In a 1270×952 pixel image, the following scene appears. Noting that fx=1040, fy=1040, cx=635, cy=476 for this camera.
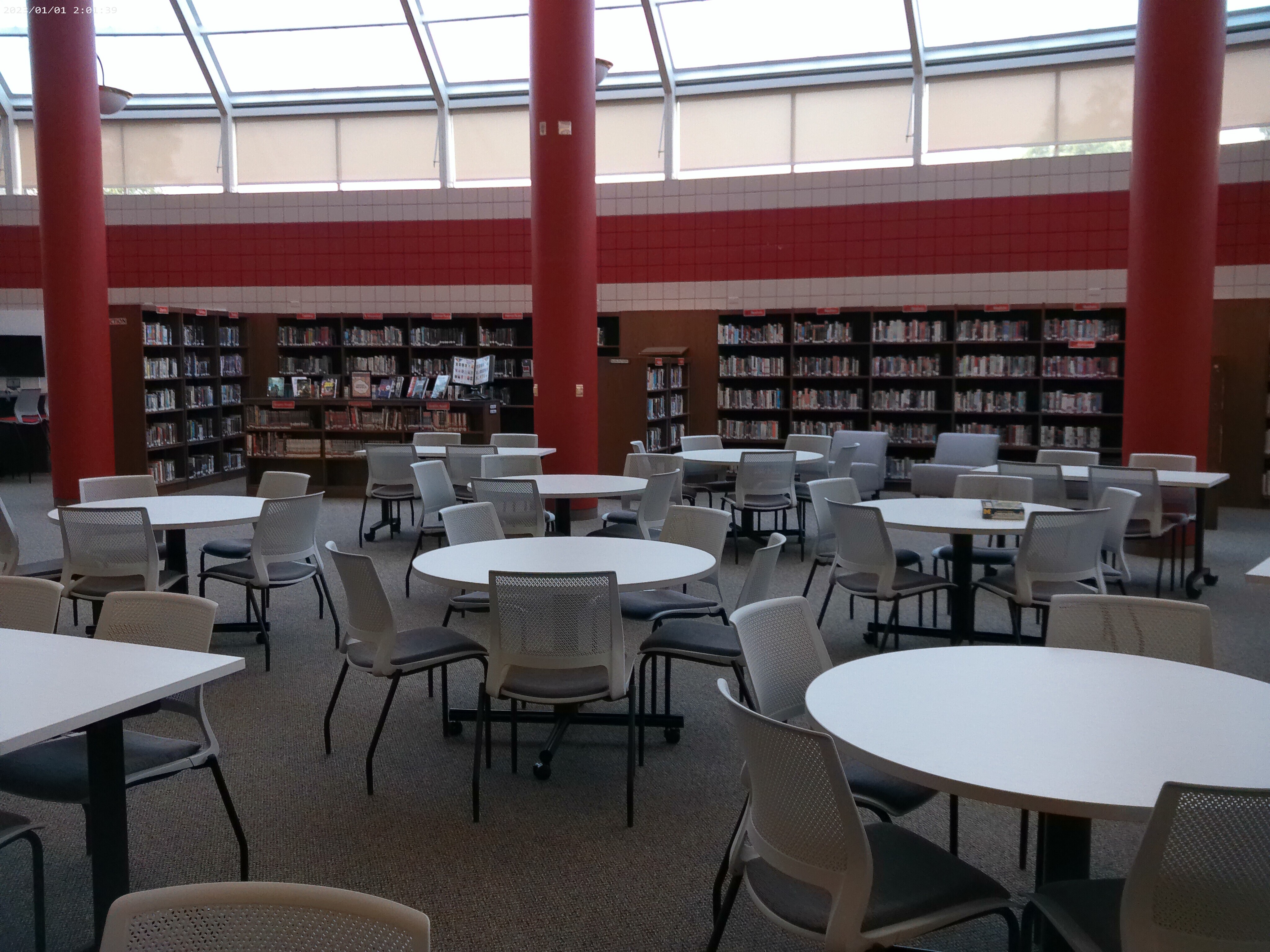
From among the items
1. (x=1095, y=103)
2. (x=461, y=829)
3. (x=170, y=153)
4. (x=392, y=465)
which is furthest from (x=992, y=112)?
(x=461, y=829)

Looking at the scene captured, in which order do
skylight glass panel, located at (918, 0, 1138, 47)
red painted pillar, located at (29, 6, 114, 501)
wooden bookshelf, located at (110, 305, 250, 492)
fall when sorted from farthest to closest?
1. wooden bookshelf, located at (110, 305, 250, 492)
2. skylight glass panel, located at (918, 0, 1138, 47)
3. red painted pillar, located at (29, 6, 114, 501)

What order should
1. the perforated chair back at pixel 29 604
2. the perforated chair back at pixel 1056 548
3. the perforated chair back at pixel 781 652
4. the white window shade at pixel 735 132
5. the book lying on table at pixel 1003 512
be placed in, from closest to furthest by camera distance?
the perforated chair back at pixel 781 652
the perforated chair back at pixel 29 604
the perforated chair back at pixel 1056 548
the book lying on table at pixel 1003 512
the white window shade at pixel 735 132

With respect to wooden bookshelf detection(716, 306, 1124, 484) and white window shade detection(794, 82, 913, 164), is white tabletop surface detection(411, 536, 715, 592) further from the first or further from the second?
white window shade detection(794, 82, 913, 164)

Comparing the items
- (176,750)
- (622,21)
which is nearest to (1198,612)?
(176,750)

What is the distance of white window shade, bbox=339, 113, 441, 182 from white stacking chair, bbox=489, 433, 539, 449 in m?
5.38

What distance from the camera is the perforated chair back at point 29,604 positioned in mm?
3004

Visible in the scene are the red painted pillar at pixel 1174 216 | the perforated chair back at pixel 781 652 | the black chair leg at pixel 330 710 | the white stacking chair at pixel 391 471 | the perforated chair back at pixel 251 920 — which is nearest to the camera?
Answer: the perforated chair back at pixel 251 920

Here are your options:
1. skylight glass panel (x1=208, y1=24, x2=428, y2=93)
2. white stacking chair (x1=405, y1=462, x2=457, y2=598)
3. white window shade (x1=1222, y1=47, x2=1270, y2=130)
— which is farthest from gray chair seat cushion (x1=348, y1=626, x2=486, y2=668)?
skylight glass panel (x1=208, y1=24, x2=428, y2=93)

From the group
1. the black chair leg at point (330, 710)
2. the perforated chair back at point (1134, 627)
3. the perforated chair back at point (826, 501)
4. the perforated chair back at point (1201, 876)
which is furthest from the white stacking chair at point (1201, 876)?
the perforated chair back at point (826, 501)

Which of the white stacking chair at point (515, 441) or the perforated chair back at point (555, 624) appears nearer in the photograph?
the perforated chair back at point (555, 624)

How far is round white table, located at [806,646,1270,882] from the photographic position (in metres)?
1.78

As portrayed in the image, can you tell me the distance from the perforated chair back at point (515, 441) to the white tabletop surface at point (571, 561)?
4.20 m

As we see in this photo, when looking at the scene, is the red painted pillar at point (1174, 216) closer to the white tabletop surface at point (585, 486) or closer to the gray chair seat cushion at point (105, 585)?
the white tabletop surface at point (585, 486)

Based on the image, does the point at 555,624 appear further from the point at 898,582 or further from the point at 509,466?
the point at 509,466
